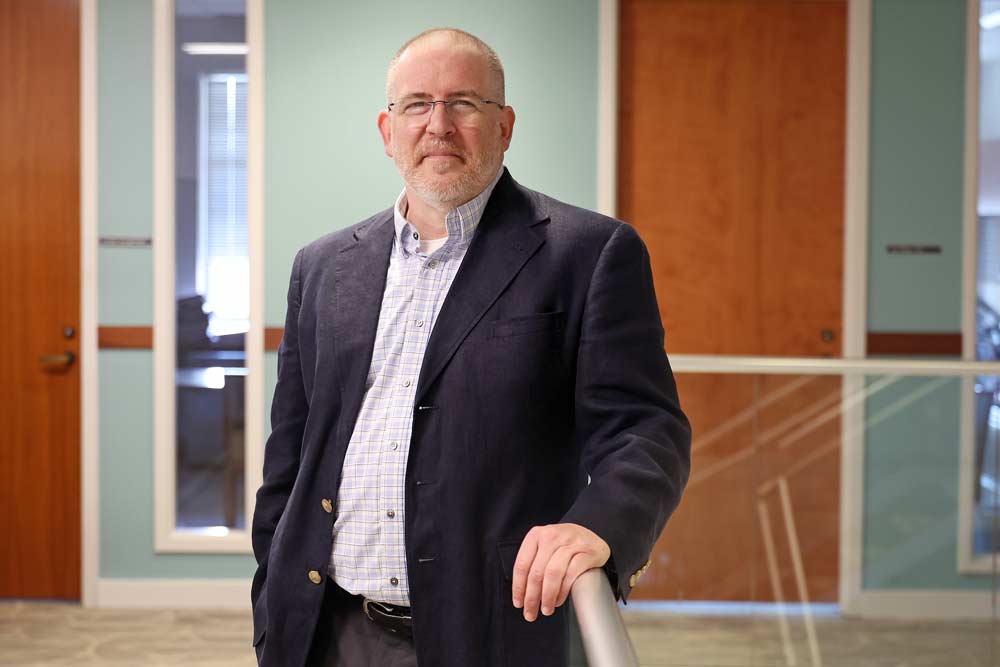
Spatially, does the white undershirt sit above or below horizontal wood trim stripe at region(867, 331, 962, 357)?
above

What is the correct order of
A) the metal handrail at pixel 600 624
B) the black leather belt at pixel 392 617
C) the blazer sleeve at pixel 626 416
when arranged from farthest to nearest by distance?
the black leather belt at pixel 392 617, the blazer sleeve at pixel 626 416, the metal handrail at pixel 600 624

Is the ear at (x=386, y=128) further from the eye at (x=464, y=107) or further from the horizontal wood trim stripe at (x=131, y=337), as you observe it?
the horizontal wood trim stripe at (x=131, y=337)

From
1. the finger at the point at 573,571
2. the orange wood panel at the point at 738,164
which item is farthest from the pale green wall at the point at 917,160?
the finger at the point at 573,571

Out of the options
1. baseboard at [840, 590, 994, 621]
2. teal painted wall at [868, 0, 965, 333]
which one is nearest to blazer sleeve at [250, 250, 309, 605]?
baseboard at [840, 590, 994, 621]

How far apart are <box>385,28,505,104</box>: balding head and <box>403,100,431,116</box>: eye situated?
1.3 inches

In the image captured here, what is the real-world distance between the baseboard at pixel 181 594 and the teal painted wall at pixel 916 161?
8.78 feet

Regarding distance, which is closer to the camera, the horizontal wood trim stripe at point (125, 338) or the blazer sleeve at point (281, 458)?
the blazer sleeve at point (281, 458)

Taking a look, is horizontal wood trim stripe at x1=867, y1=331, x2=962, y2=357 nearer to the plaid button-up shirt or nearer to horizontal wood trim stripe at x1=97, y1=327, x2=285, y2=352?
horizontal wood trim stripe at x1=97, y1=327, x2=285, y2=352

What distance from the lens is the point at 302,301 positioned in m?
1.70

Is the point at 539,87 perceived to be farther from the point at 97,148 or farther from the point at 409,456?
the point at 409,456

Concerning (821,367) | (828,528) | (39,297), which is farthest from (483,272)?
(39,297)

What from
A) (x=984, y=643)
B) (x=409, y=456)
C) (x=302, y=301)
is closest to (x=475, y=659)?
(x=409, y=456)

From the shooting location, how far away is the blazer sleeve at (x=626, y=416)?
3.65 feet

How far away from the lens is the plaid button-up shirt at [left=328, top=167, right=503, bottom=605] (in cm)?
146
